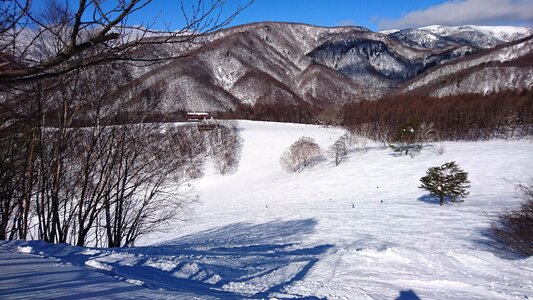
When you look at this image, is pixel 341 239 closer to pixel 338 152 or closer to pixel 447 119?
pixel 338 152

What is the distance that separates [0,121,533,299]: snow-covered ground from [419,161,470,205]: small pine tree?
1053mm

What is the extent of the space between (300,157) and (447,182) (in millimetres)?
20617

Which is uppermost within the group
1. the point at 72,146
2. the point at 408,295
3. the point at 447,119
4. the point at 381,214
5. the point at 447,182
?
the point at 447,119

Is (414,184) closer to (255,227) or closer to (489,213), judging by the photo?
(489,213)

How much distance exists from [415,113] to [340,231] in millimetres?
62924

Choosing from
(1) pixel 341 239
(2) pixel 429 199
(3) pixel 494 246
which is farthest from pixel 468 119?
(1) pixel 341 239

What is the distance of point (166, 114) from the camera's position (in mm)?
10258

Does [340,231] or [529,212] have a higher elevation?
[529,212]

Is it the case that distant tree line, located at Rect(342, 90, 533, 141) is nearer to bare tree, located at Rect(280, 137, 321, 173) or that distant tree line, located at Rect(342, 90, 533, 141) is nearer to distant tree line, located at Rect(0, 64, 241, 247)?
bare tree, located at Rect(280, 137, 321, 173)

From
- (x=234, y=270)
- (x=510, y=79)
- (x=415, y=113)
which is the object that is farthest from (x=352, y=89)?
(x=234, y=270)

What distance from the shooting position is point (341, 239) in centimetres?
1157

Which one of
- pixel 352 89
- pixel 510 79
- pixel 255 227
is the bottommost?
pixel 255 227

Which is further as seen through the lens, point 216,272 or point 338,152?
point 338,152

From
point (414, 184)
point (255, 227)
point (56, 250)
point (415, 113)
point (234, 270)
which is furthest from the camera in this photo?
point (415, 113)
